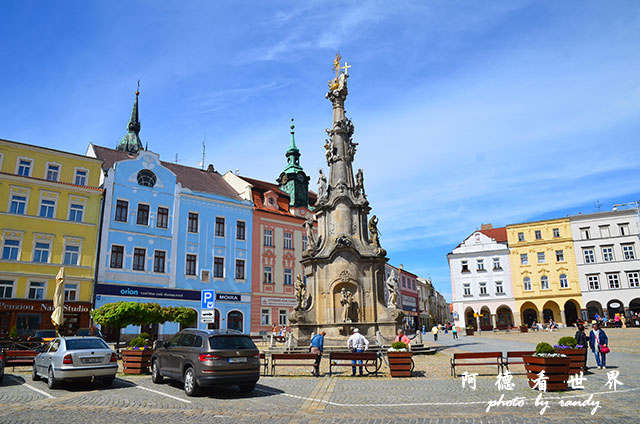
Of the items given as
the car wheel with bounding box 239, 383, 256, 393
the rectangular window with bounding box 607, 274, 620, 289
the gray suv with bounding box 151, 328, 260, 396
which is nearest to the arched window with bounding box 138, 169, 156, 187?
the gray suv with bounding box 151, 328, 260, 396

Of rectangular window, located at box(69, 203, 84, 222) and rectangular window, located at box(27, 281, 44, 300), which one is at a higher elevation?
rectangular window, located at box(69, 203, 84, 222)

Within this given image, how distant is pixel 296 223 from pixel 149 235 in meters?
14.0

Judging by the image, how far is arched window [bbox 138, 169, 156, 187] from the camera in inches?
1375

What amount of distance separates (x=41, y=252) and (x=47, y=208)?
3.02m

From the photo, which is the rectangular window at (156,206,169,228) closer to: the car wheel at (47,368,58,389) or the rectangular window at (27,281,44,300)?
the rectangular window at (27,281,44,300)

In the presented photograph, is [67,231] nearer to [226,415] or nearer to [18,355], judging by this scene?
[18,355]

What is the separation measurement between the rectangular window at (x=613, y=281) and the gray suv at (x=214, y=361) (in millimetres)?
51183

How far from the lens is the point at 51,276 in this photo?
2962 cm

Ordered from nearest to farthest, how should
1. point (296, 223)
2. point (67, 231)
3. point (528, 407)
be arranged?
point (528, 407) → point (67, 231) → point (296, 223)

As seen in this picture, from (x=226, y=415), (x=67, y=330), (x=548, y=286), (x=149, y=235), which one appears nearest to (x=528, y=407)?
(x=226, y=415)

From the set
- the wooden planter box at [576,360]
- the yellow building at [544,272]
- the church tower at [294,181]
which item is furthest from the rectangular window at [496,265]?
the wooden planter box at [576,360]

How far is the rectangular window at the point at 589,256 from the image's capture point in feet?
170

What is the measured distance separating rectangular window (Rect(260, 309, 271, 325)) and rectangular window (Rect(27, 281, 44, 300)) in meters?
16.1

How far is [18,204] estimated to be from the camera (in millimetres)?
29984
